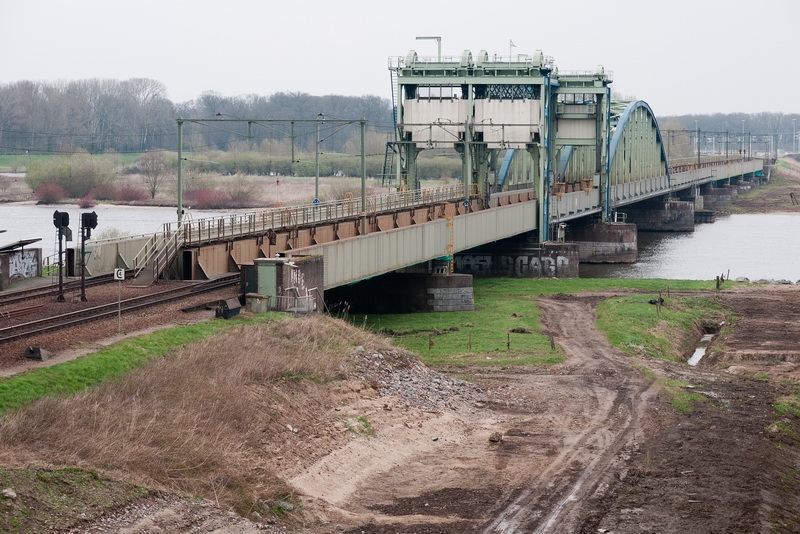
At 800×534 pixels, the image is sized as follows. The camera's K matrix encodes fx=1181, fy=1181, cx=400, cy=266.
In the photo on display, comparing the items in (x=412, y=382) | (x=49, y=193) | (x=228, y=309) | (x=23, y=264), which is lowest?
(x=412, y=382)

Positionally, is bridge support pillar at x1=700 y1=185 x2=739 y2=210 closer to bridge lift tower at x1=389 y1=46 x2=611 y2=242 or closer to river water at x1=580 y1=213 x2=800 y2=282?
river water at x1=580 y1=213 x2=800 y2=282

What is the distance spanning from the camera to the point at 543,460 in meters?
27.4

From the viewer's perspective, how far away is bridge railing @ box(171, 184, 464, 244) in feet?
144

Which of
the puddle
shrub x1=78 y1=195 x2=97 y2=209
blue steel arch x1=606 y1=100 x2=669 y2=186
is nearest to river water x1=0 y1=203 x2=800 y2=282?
shrub x1=78 y1=195 x2=97 y2=209


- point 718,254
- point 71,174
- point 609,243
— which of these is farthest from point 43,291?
point 71,174

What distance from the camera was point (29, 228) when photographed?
99.2 metres

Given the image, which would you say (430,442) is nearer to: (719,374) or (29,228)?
(719,374)

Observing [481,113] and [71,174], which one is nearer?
[481,113]

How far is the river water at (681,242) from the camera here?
85125mm

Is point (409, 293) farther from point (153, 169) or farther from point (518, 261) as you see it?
point (153, 169)

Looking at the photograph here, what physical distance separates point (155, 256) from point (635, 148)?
3597 inches

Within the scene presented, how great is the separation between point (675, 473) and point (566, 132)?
199 ft

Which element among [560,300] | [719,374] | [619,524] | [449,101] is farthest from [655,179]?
[619,524]

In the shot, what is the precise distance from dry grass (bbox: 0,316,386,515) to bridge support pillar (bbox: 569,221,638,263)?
222 ft
